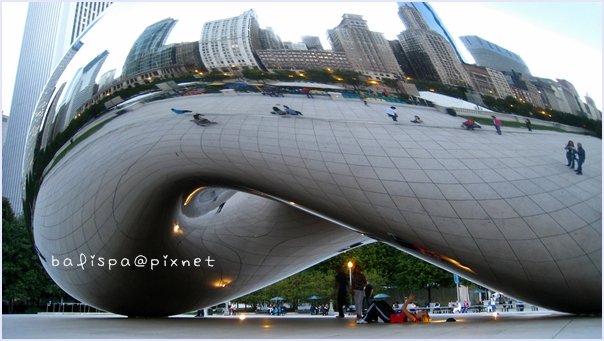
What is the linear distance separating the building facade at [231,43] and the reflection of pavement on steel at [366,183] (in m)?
0.38

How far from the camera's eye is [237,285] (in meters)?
10.7

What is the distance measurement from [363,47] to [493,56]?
1.36 m

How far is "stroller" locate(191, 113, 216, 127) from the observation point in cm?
674

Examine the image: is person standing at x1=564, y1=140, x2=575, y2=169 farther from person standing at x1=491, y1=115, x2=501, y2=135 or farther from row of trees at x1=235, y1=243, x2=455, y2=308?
row of trees at x1=235, y1=243, x2=455, y2=308

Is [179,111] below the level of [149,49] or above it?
below

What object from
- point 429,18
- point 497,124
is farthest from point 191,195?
point 497,124

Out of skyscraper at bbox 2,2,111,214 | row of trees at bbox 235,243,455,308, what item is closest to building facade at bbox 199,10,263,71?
row of trees at bbox 235,243,455,308

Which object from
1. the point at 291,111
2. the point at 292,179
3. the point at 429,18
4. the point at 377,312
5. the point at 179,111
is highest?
the point at 429,18

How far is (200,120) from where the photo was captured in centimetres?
677

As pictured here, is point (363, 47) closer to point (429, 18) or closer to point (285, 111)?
point (429, 18)

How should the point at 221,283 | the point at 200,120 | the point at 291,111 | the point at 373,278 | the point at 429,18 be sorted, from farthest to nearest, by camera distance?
the point at 373,278, the point at 221,283, the point at 200,120, the point at 429,18, the point at 291,111

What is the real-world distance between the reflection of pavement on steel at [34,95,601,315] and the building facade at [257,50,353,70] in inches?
14.5

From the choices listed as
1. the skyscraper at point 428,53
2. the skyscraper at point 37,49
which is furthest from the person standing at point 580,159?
the skyscraper at point 37,49

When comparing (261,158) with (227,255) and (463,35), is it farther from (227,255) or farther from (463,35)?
(227,255)
